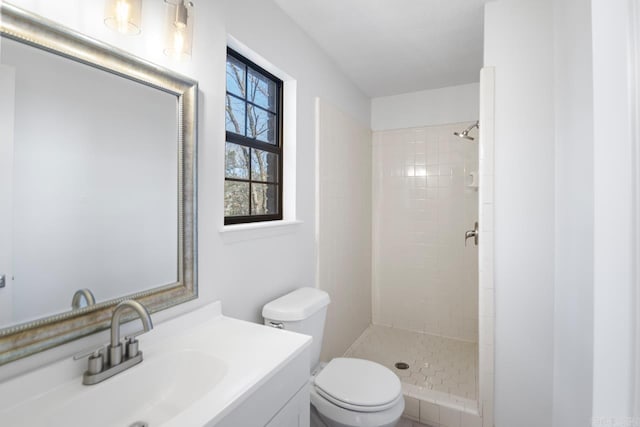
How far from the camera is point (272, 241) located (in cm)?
171

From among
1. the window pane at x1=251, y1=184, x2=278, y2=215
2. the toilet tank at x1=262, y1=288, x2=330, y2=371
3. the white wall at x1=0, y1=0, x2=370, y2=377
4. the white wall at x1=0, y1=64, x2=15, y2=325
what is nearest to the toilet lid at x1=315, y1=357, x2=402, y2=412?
the toilet tank at x1=262, y1=288, x2=330, y2=371

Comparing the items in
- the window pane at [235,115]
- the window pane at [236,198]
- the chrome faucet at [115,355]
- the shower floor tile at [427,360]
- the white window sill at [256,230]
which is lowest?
the shower floor tile at [427,360]

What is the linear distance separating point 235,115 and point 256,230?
Answer: 608mm

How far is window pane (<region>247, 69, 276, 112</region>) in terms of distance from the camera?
1.71 meters

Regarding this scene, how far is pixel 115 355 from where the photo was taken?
87 centimetres

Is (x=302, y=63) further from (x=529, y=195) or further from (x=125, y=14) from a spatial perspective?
(x=529, y=195)

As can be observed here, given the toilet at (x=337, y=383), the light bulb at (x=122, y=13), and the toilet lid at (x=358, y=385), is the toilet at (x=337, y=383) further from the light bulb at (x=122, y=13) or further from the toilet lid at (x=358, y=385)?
the light bulb at (x=122, y=13)

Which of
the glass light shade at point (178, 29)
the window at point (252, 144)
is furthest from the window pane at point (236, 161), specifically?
the glass light shade at point (178, 29)

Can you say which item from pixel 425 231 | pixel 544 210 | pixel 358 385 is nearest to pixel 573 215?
pixel 544 210

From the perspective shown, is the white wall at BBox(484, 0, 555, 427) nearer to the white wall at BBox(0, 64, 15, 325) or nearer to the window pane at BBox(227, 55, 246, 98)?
the window pane at BBox(227, 55, 246, 98)

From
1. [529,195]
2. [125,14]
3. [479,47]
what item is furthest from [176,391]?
[479,47]

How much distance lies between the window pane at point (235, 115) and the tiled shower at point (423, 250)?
193 cm

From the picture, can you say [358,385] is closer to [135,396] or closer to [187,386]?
[187,386]

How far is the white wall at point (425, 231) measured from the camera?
2887 millimetres
